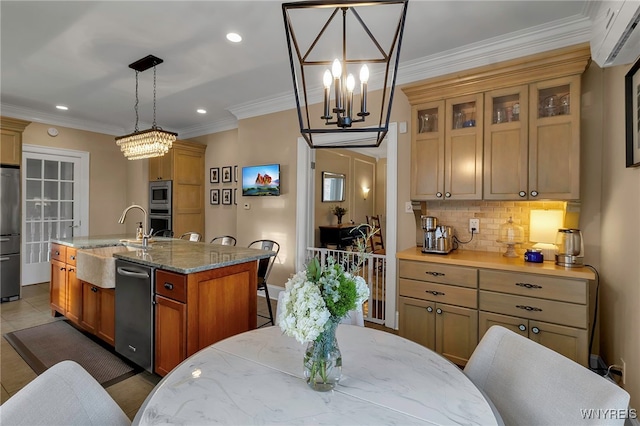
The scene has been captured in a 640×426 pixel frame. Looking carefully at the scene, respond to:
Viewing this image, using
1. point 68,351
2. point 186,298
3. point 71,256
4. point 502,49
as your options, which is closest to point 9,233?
point 71,256

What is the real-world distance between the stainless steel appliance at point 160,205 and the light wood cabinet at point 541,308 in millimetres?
4914

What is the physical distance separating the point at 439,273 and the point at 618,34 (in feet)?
5.79

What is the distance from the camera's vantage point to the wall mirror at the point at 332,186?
6.38m

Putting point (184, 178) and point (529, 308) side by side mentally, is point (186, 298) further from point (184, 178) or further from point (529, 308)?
point (184, 178)

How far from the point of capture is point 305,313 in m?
0.91

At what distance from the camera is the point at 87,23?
2.58 m

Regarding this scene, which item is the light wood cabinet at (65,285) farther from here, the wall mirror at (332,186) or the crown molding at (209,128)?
the wall mirror at (332,186)

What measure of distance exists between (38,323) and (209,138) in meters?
3.65

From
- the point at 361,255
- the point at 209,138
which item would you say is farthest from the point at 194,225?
the point at 361,255

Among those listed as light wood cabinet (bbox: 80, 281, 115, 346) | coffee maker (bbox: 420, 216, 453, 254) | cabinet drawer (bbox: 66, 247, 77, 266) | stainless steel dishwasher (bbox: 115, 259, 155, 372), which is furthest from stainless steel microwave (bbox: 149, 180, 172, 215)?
coffee maker (bbox: 420, 216, 453, 254)

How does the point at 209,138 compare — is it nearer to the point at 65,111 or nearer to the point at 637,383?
the point at 65,111

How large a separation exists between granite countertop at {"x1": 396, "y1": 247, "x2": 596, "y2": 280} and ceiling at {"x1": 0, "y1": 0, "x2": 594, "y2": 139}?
69.9 inches

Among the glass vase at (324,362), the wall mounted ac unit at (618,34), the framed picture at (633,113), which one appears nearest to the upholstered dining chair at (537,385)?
the glass vase at (324,362)

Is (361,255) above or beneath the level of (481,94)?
beneath
